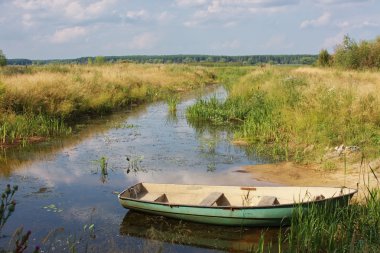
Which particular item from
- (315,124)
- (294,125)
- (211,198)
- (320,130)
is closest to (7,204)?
(211,198)

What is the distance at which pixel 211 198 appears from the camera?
8773 mm

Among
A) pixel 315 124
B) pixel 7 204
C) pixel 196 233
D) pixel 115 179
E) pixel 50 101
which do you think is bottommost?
pixel 196 233

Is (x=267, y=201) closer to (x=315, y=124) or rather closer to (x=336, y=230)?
(x=336, y=230)

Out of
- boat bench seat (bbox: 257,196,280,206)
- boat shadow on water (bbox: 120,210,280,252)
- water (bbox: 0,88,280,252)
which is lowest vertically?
boat shadow on water (bbox: 120,210,280,252)

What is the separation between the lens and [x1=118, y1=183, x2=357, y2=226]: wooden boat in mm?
7746

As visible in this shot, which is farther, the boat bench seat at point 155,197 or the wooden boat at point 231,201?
the boat bench seat at point 155,197

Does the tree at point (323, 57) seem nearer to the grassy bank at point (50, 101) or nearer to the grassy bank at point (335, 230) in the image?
the grassy bank at point (50, 101)

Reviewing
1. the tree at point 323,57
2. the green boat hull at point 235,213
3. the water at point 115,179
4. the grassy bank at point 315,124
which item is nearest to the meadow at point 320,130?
the grassy bank at point 315,124

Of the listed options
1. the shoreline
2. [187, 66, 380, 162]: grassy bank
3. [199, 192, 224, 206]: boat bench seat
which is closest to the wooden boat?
[199, 192, 224, 206]: boat bench seat

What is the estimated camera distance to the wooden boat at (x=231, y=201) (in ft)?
25.4

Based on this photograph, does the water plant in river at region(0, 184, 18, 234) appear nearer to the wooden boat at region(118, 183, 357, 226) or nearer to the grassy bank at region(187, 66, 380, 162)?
the wooden boat at region(118, 183, 357, 226)

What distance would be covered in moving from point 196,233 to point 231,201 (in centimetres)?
129

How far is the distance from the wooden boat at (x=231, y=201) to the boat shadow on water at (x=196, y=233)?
16 centimetres

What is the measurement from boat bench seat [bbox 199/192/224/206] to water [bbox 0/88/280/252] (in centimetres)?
44
